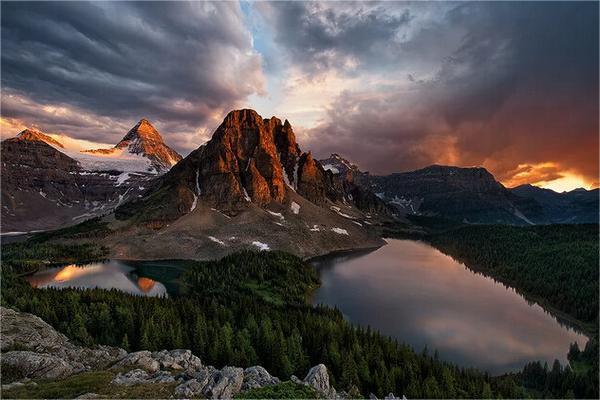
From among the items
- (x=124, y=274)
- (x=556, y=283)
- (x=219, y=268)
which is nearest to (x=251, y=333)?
(x=219, y=268)

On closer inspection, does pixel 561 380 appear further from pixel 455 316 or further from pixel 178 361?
pixel 178 361

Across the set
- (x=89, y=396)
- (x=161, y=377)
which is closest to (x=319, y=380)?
(x=161, y=377)

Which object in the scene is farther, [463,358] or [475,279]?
[475,279]

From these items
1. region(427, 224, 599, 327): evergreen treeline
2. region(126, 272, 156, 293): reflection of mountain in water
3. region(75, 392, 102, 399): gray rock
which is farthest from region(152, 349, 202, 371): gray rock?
region(427, 224, 599, 327): evergreen treeline

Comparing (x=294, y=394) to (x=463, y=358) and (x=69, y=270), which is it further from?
(x=69, y=270)

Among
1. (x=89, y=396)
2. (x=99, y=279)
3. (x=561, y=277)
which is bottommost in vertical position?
(x=99, y=279)
